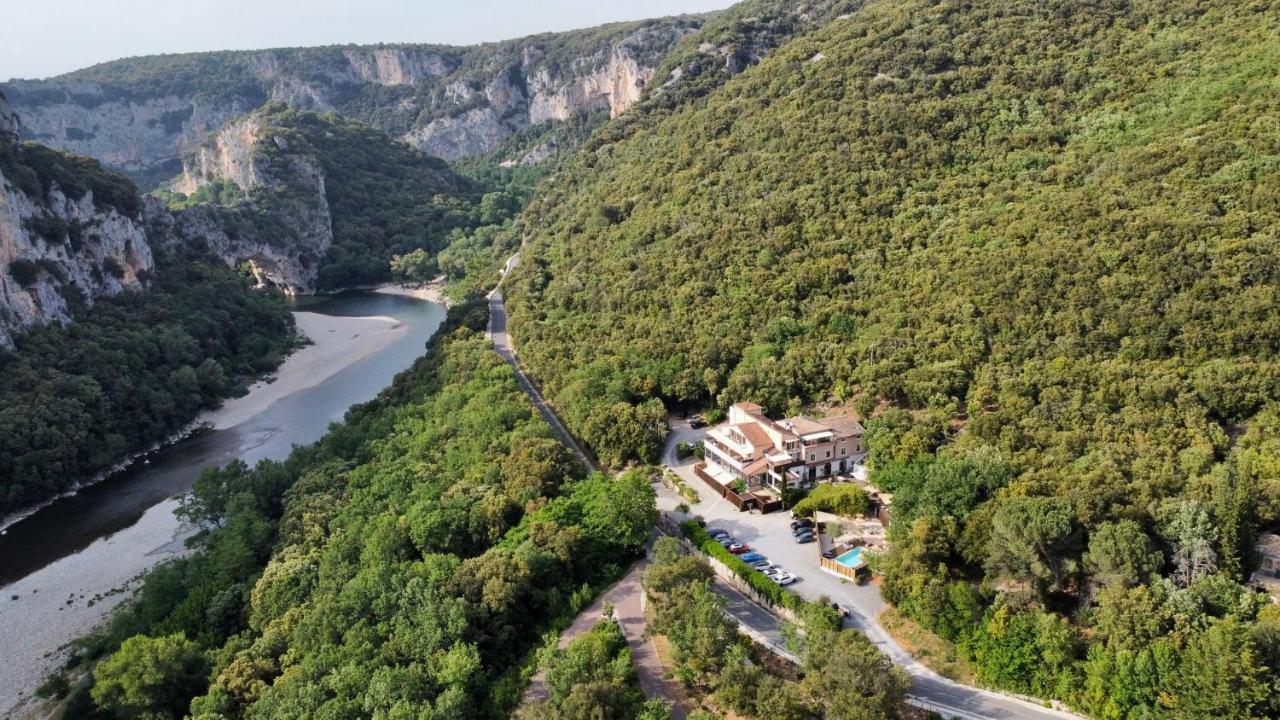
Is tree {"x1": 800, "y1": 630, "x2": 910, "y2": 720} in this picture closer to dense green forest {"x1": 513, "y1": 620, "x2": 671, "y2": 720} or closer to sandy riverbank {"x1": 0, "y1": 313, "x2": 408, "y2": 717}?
dense green forest {"x1": 513, "y1": 620, "x2": 671, "y2": 720}

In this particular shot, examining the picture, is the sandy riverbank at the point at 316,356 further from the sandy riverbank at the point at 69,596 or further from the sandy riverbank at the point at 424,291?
the sandy riverbank at the point at 69,596

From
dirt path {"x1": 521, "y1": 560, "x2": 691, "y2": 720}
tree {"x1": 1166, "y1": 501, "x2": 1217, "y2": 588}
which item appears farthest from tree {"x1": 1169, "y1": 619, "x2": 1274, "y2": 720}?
dirt path {"x1": 521, "y1": 560, "x2": 691, "y2": 720}

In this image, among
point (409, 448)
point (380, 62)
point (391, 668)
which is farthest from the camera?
point (380, 62)

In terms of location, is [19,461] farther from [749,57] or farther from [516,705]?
[749,57]

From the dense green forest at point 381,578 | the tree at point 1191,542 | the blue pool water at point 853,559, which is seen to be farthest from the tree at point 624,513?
the tree at point 1191,542

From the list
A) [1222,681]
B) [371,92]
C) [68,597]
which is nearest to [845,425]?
[1222,681]

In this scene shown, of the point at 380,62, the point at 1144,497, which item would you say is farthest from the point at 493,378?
the point at 380,62
